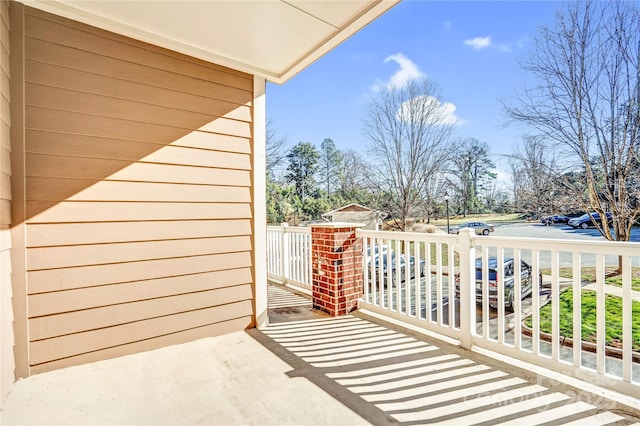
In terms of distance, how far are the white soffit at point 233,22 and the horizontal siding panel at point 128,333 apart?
223 centimetres

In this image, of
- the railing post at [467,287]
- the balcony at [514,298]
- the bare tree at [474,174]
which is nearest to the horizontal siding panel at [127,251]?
the balcony at [514,298]

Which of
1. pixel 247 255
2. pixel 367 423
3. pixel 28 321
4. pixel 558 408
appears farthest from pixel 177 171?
pixel 558 408

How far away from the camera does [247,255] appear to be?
9.89 ft

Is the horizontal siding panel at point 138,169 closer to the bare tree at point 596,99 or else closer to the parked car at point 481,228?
the bare tree at point 596,99

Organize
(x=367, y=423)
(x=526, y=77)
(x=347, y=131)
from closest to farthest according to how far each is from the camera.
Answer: (x=367, y=423) → (x=526, y=77) → (x=347, y=131)

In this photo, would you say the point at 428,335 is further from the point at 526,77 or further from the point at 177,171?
the point at 526,77

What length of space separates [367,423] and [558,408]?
1.07 metres

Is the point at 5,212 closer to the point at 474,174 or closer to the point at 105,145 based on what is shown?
the point at 105,145

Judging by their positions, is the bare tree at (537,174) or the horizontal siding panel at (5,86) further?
the bare tree at (537,174)

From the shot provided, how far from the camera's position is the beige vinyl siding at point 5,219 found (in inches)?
71.8

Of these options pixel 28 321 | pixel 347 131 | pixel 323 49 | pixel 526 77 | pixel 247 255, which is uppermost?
pixel 347 131

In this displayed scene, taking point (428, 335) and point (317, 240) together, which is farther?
point (317, 240)

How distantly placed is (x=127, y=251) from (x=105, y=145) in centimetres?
83

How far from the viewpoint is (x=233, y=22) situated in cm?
218
